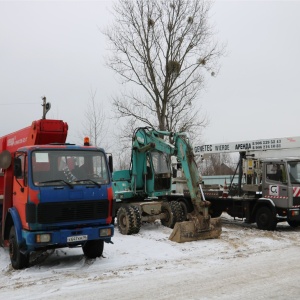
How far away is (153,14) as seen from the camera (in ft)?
76.8

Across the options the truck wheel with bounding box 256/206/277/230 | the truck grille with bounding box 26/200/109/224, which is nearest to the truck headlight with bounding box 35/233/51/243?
the truck grille with bounding box 26/200/109/224

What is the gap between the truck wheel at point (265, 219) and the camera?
13.4 m

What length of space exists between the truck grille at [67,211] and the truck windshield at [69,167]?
42cm

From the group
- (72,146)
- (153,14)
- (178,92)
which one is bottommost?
(72,146)

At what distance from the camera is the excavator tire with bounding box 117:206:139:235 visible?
12.2 m

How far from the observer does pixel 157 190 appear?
14016 millimetres

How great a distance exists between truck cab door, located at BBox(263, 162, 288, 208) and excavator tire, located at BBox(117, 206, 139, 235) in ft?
15.4

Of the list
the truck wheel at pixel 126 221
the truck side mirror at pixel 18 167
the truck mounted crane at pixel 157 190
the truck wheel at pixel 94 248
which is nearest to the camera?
the truck side mirror at pixel 18 167

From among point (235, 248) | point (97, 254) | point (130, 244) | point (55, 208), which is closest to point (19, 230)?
point (55, 208)

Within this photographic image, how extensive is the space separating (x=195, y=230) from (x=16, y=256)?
4.86 metres

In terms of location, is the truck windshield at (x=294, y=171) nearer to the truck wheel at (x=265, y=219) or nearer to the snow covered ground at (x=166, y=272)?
the truck wheel at (x=265, y=219)

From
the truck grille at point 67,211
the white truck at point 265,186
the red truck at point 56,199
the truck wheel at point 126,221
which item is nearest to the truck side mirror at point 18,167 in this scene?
the red truck at point 56,199

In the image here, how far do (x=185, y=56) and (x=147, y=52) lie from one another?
226 cm

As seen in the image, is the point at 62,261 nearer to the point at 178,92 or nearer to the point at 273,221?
the point at 273,221
